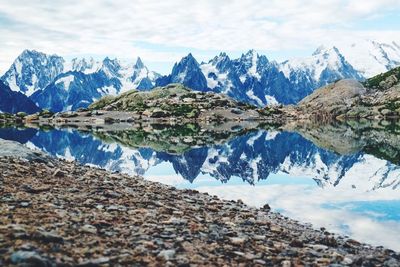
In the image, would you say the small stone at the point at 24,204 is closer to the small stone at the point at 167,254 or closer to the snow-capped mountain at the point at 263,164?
the small stone at the point at 167,254

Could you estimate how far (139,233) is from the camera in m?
19.0

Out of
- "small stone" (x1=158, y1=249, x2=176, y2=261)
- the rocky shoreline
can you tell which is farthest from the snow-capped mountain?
"small stone" (x1=158, y1=249, x2=176, y2=261)

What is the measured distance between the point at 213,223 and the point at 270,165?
4853 centimetres

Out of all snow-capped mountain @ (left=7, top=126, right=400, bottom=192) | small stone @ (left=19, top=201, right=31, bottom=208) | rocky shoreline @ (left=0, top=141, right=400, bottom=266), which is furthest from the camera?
snow-capped mountain @ (left=7, top=126, right=400, bottom=192)

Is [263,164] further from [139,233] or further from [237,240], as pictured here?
[139,233]

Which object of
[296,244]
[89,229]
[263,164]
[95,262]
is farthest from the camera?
[263,164]

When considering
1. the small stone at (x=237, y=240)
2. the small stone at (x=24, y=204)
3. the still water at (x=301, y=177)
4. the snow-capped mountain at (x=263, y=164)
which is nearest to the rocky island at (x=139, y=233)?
the small stone at (x=237, y=240)

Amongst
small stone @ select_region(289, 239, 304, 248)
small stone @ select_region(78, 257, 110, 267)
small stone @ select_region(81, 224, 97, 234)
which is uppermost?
small stone @ select_region(81, 224, 97, 234)

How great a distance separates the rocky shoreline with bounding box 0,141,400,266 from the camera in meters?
15.6

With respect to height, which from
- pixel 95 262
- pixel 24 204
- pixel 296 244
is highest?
pixel 24 204

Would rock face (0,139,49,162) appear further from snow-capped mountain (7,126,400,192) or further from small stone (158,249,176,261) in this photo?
small stone (158,249,176,261)

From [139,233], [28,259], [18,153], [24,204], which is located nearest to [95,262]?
[28,259]

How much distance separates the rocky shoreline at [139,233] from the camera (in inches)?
613

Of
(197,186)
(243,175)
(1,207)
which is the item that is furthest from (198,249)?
(243,175)
